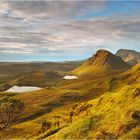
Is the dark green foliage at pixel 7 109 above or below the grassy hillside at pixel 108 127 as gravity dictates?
below

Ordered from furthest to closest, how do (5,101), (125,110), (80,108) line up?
(5,101) < (80,108) < (125,110)

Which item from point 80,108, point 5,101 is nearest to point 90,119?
point 80,108

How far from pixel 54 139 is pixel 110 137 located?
5480 mm

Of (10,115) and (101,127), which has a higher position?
(101,127)

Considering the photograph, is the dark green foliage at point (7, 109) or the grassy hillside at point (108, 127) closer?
the grassy hillside at point (108, 127)

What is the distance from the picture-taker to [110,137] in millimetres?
27547

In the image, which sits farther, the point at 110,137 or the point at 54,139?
the point at 54,139

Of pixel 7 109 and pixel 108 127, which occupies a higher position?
pixel 108 127

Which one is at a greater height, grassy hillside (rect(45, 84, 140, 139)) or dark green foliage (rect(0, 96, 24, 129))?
grassy hillside (rect(45, 84, 140, 139))

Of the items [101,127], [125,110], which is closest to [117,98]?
[125,110]

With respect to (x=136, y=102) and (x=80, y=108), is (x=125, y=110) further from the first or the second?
(x=80, y=108)

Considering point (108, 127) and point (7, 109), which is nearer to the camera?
point (108, 127)

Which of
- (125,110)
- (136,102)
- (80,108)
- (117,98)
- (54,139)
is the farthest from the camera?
(80,108)

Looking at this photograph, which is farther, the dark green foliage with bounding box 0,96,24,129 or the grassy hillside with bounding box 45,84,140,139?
the dark green foliage with bounding box 0,96,24,129
